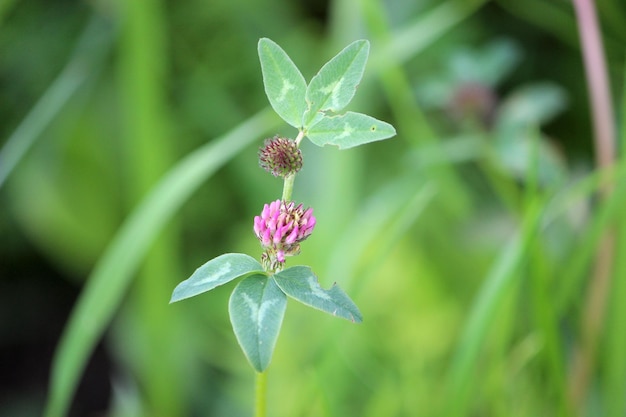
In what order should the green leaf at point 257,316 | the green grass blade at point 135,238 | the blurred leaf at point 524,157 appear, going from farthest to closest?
1. the blurred leaf at point 524,157
2. the green grass blade at point 135,238
3. the green leaf at point 257,316

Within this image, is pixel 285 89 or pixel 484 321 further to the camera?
pixel 484 321

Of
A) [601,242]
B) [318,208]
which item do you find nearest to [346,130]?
[601,242]

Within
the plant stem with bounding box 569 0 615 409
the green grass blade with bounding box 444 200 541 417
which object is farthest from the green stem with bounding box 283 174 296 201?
the plant stem with bounding box 569 0 615 409

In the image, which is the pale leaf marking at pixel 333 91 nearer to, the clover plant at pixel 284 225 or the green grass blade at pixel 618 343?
the clover plant at pixel 284 225

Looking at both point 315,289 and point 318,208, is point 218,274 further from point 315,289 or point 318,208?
point 318,208

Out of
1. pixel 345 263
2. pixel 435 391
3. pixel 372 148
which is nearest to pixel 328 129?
pixel 345 263

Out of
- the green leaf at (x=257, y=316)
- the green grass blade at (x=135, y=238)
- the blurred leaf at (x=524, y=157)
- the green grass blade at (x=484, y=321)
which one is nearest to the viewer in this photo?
the green leaf at (x=257, y=316)

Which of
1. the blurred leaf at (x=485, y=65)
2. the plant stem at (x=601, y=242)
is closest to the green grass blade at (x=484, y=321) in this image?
the plant stem at (x=601, y=242)
